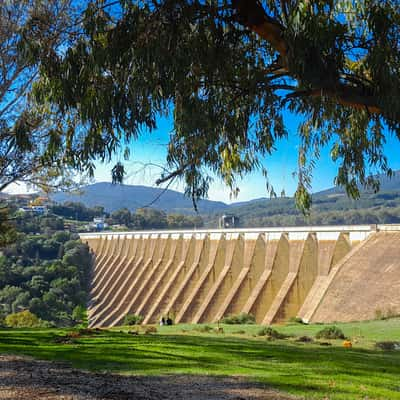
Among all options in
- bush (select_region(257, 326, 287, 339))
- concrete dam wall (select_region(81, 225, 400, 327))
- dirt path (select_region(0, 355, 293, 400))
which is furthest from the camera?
concrete dam wall (select_region(81, 225, 400, 327))

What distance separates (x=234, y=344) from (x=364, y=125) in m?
4.84

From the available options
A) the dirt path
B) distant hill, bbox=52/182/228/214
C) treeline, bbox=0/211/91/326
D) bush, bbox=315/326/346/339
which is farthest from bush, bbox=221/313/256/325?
treeline, bbox=0/211/91/326

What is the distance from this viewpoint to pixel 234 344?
10.2 metres

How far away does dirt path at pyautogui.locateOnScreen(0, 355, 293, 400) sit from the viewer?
5.29 metres

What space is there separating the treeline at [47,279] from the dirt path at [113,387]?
79.5ft

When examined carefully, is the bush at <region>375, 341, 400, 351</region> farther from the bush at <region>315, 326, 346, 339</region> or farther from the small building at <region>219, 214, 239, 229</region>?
the small building at <region>219, 214, 239, 229</region>

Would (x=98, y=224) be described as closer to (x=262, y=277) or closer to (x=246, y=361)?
(x=262, y=277)

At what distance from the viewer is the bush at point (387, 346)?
10.5m

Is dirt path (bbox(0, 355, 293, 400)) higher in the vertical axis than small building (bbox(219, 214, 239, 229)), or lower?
lower

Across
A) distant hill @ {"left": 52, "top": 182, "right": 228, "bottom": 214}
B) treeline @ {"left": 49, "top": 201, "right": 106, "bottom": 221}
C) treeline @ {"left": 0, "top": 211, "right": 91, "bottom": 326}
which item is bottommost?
treeline @ {"left": 0, "top": 211, "right": 91, "bottom": 326}

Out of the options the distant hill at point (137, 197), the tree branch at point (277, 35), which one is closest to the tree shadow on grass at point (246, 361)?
the distant hill at point (137, 197)

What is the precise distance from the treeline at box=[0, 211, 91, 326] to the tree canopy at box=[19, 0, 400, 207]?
24.9 metres

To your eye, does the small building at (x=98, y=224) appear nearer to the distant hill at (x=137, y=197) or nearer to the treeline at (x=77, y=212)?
the treeline at (x=77, y=212)

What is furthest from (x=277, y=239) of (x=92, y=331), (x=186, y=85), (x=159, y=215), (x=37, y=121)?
(x=159, y=215)
